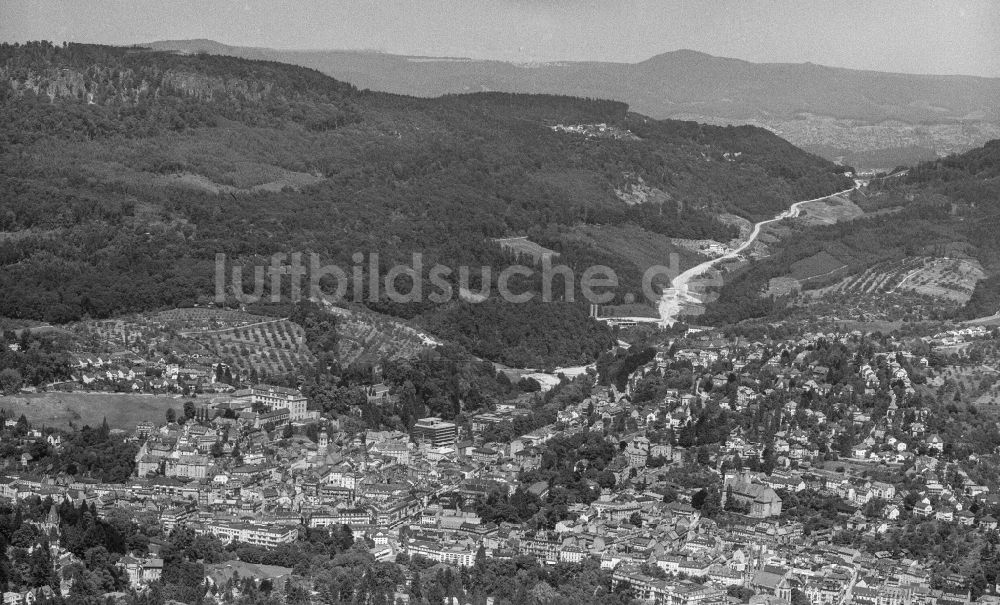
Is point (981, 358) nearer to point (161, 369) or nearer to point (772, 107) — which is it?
point (161, 369)

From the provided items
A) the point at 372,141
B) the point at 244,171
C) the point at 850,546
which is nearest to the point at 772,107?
the point at 372,141

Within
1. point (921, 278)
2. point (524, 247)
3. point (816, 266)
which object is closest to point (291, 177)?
point (524, 247)

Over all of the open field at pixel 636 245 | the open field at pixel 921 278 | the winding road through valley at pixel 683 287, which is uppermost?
the open field at pixel 921 278

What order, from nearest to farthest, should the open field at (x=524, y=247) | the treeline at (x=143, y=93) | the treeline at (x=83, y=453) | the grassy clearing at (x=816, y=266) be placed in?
the treeline at (x=83, y=453)
the grassy clearing at (x=816, y=266)
the open field at (x=524, y=247)
the treeline at (x=143, y=93)

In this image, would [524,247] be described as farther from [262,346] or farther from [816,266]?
[262,346]

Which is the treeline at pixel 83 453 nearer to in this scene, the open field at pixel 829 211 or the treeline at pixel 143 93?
the treeline at pixel 143 93

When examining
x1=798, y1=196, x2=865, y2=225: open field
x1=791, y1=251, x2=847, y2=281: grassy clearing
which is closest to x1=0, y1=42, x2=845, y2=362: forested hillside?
x1=798, y1=196, x2=865, y2=225: open field

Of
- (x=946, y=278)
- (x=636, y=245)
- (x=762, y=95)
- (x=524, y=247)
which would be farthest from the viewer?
(x=762, y=95)

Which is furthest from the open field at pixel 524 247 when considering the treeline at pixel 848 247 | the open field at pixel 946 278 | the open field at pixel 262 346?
the open field at pixel 262 346
